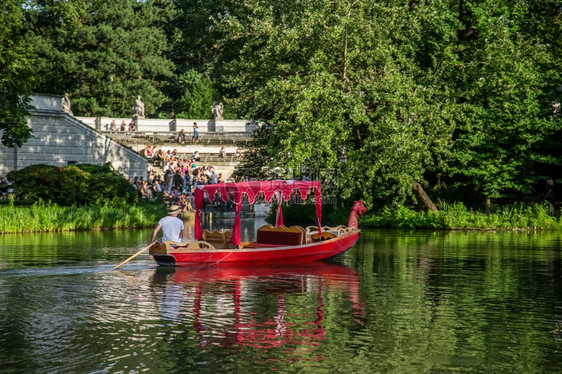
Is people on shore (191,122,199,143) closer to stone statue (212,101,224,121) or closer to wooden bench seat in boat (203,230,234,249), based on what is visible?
stone statue (212,101,224,121)

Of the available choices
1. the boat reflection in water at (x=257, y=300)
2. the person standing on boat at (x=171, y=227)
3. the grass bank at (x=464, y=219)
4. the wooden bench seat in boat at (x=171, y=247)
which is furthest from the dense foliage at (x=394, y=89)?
the boat reflection in water at (x=257, y=300)

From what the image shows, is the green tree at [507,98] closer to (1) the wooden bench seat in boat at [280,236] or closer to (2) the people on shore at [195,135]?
(1) the wooden bench seat in boat at [280,236]

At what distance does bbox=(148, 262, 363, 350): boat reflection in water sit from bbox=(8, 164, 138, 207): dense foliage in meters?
19.9

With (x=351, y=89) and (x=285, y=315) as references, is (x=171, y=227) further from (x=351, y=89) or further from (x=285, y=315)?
(x=351, y=89)

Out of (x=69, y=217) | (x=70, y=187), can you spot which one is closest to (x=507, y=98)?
(x=69, y=217)

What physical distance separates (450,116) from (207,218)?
2044 centimetres

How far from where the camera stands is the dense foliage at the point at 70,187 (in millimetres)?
39906

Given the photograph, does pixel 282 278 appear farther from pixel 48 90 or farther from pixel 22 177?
pixel 48 90

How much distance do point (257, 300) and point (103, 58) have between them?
2627 inches

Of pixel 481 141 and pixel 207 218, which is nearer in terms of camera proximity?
pixel 481 141

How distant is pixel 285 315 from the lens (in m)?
14.5

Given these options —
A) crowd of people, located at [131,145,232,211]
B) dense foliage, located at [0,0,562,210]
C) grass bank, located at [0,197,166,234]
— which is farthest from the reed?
crowd of people, located at [131,145,232,211]

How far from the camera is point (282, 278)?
66.7ft

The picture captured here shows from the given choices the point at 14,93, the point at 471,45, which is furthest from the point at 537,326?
the point at 14,93
